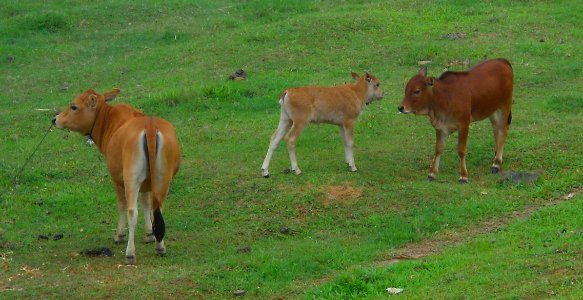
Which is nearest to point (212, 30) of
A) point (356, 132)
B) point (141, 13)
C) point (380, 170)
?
point (141, 13)

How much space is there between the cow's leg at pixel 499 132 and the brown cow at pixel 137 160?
497cm

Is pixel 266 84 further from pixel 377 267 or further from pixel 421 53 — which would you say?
pixel 377 267

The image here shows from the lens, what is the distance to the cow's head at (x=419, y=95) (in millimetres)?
14023

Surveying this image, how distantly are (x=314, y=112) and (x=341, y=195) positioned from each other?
1.61 m

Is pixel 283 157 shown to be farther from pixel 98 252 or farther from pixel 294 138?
pixel 98 252

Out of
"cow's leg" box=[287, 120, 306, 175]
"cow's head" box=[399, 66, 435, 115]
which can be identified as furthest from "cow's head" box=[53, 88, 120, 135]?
"cow's head" box=[399, 66, 435, 115]

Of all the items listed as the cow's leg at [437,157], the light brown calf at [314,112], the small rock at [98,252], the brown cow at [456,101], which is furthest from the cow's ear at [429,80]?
the small rock at [98,252]

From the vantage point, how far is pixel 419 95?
46.0 feet

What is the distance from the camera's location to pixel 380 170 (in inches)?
561

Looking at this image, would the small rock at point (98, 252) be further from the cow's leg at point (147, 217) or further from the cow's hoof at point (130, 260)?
the cow's leg at point (147, 217)

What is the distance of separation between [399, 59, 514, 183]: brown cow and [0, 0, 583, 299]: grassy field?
1.55 ft

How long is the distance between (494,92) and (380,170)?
1.94 meters

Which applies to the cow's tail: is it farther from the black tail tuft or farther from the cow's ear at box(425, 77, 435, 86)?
the cow's ear at box(425, 77, 435, 86)

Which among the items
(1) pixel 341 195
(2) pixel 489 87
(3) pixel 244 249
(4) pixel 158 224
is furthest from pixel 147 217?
(2) pixel 489 87
